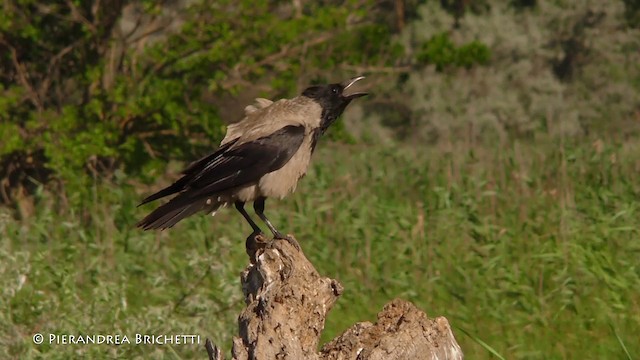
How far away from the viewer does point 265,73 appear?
12328mm

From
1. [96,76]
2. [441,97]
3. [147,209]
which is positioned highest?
[96,76]

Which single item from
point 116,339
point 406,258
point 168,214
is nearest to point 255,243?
point 168,214

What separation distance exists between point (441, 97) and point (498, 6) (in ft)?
6.31

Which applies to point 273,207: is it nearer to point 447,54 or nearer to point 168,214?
point 447,54

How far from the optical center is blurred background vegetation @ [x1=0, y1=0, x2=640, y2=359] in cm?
788

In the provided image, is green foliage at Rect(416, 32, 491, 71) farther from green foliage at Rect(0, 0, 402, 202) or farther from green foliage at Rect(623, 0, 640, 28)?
green foliage at Rect(623, 0, 640, 28)

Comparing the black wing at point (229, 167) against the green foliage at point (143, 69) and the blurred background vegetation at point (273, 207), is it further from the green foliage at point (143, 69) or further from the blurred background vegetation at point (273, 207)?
the green foliage at point (143, 69)

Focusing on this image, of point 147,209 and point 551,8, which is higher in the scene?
point 147,209

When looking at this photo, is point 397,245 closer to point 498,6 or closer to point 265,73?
point 265,73

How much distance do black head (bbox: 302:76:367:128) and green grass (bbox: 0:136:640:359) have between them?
105 cm

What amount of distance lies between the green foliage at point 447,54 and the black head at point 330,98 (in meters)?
5.36

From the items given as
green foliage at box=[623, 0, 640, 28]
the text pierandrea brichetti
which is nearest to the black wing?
the text pierandrea brichetti

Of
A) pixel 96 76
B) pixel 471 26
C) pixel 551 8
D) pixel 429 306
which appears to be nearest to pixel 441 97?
pixel 471 26

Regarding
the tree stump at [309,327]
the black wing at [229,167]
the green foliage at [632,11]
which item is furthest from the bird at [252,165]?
the green foliage at [632,11]
